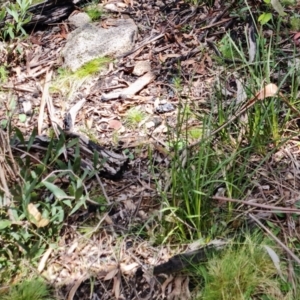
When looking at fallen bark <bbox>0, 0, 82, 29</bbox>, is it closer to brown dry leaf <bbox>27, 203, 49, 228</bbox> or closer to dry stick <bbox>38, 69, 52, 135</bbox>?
dry stick <bbox>38, 69, 52, 135</bbox>

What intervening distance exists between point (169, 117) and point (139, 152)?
342 millimetres

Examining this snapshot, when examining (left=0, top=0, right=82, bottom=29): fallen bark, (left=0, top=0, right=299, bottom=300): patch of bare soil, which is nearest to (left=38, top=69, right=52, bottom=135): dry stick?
(left=0, top=0, right=299, bottom=300): patch of bare soil

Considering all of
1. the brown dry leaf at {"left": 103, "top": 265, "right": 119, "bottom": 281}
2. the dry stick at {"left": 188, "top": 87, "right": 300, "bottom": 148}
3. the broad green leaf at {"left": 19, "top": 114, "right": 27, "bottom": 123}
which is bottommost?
the brown dry leaf at {"left": 103, "top": 265, "right": 119, "bottom": 281}

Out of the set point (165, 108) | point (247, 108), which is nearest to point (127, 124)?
point (165, 108)

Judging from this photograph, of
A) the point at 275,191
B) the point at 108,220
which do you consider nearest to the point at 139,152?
the point at 108,220

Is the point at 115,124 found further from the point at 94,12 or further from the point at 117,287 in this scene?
the point at 94,12

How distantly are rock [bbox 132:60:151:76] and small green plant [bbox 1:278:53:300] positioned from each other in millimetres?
1708

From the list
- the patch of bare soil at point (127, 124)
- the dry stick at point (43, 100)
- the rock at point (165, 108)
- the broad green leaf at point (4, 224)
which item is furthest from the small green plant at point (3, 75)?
the broad green leaf at point (4, 224)

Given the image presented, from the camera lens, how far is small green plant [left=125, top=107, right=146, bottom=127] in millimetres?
3150

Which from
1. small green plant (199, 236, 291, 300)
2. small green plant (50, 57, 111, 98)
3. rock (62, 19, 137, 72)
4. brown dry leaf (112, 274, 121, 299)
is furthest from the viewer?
rock (62, 19, 137, 72)

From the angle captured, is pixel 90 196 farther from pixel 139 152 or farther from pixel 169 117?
pixel 169 117

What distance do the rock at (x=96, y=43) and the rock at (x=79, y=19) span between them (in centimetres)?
15

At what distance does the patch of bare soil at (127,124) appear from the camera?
236 centimetres

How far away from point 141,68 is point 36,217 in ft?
5.08
